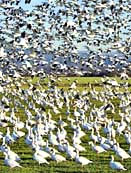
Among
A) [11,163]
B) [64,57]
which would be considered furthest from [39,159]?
[64,57]

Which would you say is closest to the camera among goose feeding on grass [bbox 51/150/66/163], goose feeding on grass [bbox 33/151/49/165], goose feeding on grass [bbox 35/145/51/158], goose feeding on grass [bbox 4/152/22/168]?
goose feeding on grass [bbox 4/152/22/168]

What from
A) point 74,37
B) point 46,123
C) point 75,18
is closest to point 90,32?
point 74,37

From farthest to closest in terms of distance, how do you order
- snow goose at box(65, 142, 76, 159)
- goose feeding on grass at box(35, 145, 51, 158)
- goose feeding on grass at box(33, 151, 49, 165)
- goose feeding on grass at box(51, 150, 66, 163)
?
snow goose at box(65, 142, 76, 159) < goose feeding on grass at box(35, 145, 51, 158) < goose feeding on grass at box(51, 150, 66, 163) < goose feeding on grass at box(33, 151, 49, 165)

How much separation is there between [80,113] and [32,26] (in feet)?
38.9

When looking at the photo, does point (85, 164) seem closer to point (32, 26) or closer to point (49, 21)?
point (32, 26)

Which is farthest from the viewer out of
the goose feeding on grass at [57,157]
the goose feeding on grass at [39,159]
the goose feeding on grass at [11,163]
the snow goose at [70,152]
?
the snow goose at [70,152]

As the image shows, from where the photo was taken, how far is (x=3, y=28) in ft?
99.9

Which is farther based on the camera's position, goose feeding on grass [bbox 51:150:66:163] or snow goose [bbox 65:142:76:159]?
snow goose [bbox 65:142:76:159]

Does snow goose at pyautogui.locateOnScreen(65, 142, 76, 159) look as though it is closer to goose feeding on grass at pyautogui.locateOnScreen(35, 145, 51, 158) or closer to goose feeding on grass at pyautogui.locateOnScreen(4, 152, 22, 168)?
goose feeding on grass at pyautogui.locateOnScreen(35, 145, 51, 158)

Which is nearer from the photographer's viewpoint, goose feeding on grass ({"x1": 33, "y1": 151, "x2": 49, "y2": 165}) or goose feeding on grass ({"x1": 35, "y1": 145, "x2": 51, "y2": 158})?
goose feeding on grass ({"x1": 33, "y1": 151, "x2": 49, "y2": 165})

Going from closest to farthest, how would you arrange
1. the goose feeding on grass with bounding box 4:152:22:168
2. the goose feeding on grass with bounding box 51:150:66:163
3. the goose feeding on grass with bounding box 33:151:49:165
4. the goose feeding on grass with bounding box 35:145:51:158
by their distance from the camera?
1. the goose feeding on grass with bounding box 4:152:22:168
2. the goose feeding on grass with bounding box 33:151:49:165
3. the goose feeding on grass with bounding box 51:150:66:163
4. the goose feeding on grass with bounding box 35:145:51:158

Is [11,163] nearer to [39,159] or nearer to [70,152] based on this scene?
[39,159]

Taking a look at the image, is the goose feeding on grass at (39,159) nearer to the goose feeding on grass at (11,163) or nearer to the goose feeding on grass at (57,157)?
the goose feeding on grass at (57,157)

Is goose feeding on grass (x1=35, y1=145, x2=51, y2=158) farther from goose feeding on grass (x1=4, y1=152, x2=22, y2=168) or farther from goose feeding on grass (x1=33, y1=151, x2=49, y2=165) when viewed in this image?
goose feeding on grass (x1=4, y1=152, x2=22, y2=168)
